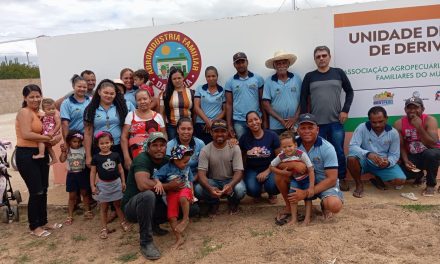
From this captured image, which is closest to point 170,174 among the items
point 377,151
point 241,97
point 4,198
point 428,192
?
point 241,97

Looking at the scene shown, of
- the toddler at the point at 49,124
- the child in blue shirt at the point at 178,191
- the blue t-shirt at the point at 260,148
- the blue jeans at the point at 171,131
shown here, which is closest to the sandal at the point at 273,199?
the blue t-shirt at the point at 260,148

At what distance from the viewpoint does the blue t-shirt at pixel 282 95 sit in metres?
5.09

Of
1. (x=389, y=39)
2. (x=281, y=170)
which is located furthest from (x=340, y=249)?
(x=389, y=39)

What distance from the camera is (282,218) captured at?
4160 millimetres

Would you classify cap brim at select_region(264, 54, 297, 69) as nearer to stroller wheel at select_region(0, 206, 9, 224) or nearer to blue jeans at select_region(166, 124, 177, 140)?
blue jeans at select_region(166, 124, 177, 140)

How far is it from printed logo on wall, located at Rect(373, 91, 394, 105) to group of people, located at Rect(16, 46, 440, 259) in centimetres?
44

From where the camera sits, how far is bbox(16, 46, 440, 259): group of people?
3.95 metres

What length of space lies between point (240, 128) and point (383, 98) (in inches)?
85.2

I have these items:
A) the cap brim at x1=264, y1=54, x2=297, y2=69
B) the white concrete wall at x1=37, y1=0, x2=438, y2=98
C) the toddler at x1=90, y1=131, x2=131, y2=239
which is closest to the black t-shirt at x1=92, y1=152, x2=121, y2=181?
the toddler at x1=90, y1=131, x2=131, y2=239

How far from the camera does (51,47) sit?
640 cm

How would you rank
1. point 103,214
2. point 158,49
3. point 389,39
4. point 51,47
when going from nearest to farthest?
1. point 103,214
2. point 389,39
3. point 158,49
4. point 51,47

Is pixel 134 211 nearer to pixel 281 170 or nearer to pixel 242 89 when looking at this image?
pixel 281 170

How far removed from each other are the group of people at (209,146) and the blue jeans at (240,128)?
2cm

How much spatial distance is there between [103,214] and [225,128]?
1.74 metres
